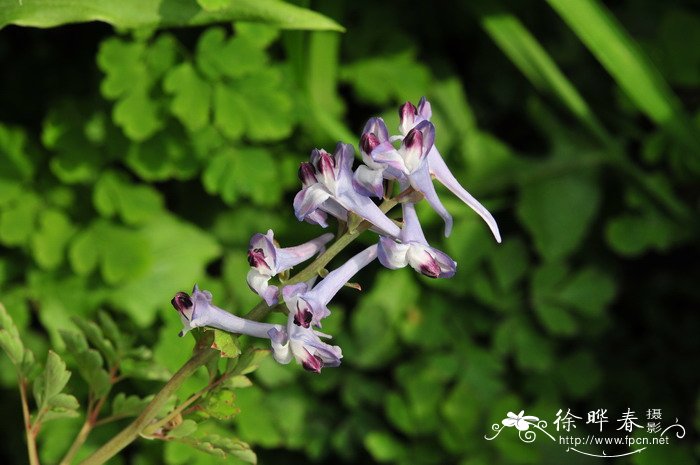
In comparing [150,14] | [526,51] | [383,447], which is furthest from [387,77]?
[383,447]

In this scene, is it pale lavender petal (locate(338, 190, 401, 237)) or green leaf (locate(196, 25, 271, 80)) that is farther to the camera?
green leaf (locate(196, 25, 271, 80))

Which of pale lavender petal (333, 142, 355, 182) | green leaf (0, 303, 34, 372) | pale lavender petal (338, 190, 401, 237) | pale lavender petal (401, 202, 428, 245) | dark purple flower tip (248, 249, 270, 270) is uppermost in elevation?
pale lavender petal (333, 142, 355, 182)

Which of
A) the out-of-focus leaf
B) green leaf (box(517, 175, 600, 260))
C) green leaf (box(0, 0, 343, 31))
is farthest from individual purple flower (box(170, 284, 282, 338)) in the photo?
green leaf (box(517, 175, 600, 260))

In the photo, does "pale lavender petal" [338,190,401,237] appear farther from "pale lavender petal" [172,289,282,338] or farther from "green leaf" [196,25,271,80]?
"green leaf" [196,25,271,80]

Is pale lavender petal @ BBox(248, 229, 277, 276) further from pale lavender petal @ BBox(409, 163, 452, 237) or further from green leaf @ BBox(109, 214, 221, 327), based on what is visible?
green leaf @ BBox(109, 214, 221, 327)

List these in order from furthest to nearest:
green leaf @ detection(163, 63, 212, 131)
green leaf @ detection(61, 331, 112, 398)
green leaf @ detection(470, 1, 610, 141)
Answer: green leaf @ detection(470, 1, 610, 141) < green leaf @ detection(163, 63, 212, 131) < green leaf @ detection(61, 331, 112, 398)

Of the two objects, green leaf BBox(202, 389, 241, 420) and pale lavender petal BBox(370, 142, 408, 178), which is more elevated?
pale lavender petal BBox(370, 142, 408, 178)

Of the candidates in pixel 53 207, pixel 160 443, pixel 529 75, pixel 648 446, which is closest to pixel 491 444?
pixel 648 446

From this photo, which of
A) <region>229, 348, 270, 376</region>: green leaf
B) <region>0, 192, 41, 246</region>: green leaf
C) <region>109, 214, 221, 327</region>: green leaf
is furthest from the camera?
<region>109, 214, 221, 327</region>: green leaf
